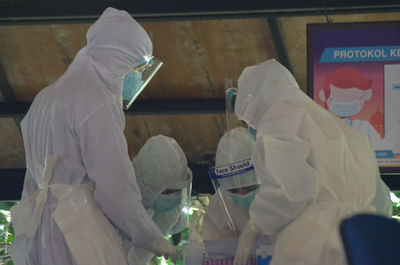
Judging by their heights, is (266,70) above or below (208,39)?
below

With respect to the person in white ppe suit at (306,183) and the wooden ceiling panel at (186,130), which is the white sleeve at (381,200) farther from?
the wooden ceiling panel at (186,130)

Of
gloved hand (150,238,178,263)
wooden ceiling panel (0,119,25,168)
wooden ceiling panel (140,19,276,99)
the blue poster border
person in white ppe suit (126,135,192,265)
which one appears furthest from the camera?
wooden ceiling panel (0,119,25,168)

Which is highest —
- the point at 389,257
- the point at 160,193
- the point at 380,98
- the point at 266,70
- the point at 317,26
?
the point at 317,26

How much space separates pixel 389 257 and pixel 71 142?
1521 millimetres

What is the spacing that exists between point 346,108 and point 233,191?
1.50 m

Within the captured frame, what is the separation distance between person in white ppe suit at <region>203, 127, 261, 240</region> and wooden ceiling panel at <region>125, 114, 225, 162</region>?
7.17 ft

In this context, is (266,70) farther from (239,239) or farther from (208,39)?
(208,39)

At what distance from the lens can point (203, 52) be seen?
5250mm

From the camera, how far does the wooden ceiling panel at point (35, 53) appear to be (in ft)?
17.0

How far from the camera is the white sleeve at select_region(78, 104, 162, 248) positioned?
3074 millimetres

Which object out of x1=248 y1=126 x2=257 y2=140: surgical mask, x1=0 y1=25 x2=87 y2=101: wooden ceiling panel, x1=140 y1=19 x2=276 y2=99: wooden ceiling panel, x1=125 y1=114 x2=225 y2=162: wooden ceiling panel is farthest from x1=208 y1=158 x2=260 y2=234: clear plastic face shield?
x1=125 y1=114 x2=225 y2=162: wooden ceiling panel

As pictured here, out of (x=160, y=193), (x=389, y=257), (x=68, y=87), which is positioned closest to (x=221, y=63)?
(x=160, y=193)

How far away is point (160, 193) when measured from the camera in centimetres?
360

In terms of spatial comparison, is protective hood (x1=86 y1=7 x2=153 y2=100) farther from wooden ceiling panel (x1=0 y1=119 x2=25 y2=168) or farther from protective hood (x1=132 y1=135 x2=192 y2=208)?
wooden ceiling panel (x1=0 y1=119 x2=25 y2=168)
